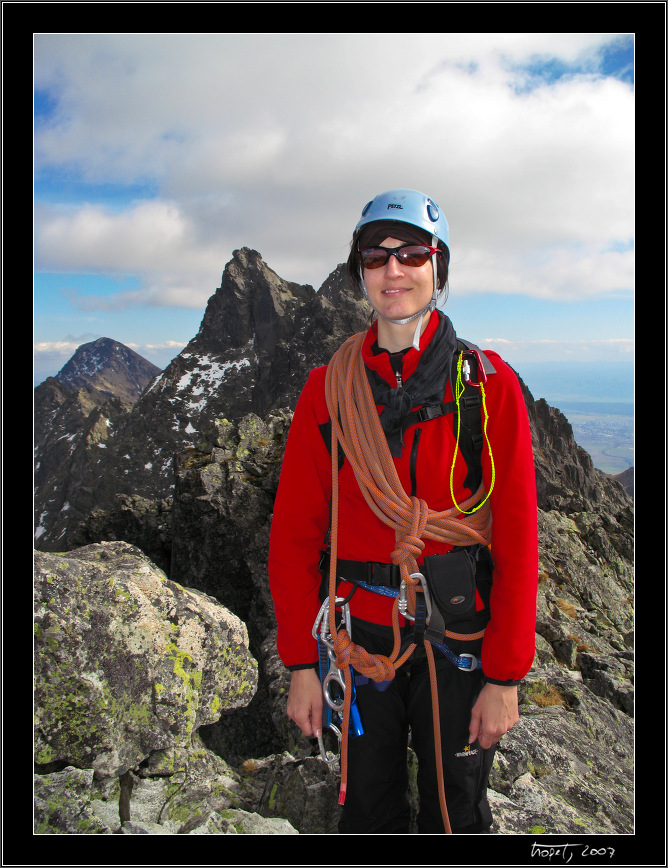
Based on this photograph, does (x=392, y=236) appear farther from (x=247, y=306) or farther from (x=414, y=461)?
(x=247, y=306)

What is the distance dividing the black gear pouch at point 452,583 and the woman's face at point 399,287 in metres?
1.82

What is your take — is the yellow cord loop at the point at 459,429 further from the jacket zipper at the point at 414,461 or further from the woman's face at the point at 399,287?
the woman's face at the point at 399,287

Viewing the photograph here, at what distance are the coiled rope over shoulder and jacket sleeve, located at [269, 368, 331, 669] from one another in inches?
8.0

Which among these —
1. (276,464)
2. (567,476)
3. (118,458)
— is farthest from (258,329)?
(276,464)

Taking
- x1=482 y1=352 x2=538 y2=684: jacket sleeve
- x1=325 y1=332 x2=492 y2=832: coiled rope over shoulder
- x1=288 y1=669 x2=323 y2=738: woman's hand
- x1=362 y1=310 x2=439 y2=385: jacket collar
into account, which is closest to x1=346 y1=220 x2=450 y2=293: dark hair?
x1=362 y1=310 x2=439 y2=385: jacket collar

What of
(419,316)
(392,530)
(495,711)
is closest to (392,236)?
(419,316)

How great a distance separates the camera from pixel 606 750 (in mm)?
6816

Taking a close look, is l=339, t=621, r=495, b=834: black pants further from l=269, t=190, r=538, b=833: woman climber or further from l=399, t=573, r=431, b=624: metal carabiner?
l=399, t=573, r=431, b=624: metal carabiner

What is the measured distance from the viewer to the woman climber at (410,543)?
329 centimetres

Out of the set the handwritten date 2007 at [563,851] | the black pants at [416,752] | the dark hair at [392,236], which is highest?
the dark hair at [392,236]

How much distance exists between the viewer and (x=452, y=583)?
3.38m

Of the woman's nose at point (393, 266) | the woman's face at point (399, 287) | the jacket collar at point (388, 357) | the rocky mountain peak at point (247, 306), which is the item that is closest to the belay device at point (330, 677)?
the jacket collar at point (388, 357)

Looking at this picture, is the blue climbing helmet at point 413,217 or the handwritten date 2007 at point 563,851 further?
the handwritten date 2007 at point 563,851

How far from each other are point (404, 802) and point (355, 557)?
6.76 ft
